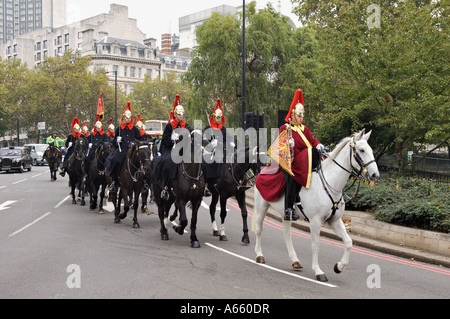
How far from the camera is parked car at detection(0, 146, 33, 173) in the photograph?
38.2 meters

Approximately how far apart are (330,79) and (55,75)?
195 ft

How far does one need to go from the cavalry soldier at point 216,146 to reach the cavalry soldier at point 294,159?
7.56ft

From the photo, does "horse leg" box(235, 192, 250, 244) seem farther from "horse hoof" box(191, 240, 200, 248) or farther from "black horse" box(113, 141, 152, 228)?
"black horse" box(113, 141, 152, 228)

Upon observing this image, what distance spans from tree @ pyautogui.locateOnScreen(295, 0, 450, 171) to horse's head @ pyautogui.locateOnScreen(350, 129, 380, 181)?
9.29m

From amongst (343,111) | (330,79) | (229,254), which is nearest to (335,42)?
(330,79)

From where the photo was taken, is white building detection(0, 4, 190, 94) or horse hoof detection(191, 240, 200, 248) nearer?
horse hoof detection(191, 240, 200, 248)

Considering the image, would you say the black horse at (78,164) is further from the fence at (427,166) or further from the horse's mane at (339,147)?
the fence at (427,166)

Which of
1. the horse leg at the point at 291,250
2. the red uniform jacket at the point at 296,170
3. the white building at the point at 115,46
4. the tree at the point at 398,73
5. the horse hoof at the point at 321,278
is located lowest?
the horse hoof at the point at 321,278

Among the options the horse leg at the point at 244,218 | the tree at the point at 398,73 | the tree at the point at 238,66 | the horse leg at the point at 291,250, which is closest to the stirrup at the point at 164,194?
the horse leg at the point at 244,218

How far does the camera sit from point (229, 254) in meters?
10.3

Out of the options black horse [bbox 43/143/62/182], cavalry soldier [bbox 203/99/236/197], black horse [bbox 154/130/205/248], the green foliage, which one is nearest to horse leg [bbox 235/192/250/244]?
cavalry soldier [bbox 203/99/236/197]

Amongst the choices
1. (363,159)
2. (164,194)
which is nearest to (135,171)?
(164,194)

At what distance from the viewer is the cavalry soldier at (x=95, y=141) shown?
695 inches

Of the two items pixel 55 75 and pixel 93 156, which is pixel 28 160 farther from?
pixel 55 75
